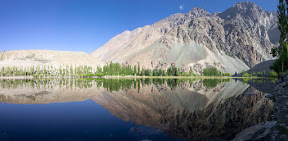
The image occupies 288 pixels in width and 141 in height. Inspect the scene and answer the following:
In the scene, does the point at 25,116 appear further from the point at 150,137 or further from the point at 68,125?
the point at 150,137

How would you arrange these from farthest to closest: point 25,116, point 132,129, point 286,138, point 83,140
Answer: point 25,116, point 132,129, point 83,140, point 286,138

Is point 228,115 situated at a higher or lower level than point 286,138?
lower

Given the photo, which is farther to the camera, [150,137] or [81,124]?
[81,124]

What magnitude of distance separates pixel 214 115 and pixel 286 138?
819cm

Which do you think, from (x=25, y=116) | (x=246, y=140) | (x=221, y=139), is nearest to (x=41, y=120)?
(x=25, y=116)

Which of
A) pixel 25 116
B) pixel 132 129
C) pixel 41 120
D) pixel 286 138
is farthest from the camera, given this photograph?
pixel 25 116

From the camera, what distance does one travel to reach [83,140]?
10141mm

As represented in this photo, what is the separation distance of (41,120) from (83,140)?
6.99m

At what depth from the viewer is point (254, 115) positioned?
15414mm

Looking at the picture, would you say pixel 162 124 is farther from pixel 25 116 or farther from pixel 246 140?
pixel 25 116

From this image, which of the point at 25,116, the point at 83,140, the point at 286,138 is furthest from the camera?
the point at 25,116

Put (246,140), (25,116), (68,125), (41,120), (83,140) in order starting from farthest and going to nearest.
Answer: (25,116), (41,120), (68,125), (83,140), (246,140)

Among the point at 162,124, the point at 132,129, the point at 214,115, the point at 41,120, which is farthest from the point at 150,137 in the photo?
the point at 41,120

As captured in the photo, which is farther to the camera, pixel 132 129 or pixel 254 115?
pixel 254 115
